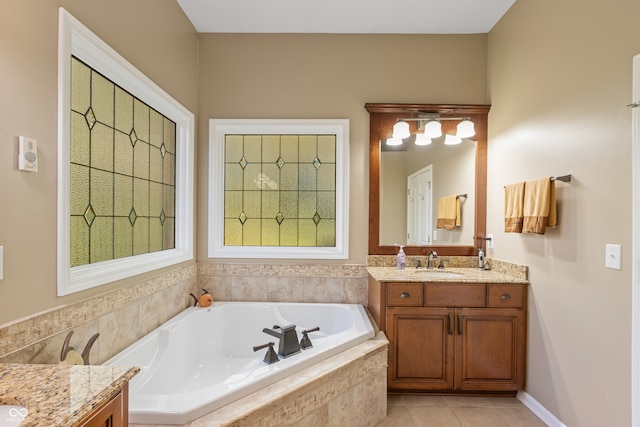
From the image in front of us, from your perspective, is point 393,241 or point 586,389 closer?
point 586,389

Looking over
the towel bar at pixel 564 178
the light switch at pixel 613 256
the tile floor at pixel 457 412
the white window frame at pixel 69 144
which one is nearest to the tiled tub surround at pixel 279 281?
the white window frame at pixel 69 144

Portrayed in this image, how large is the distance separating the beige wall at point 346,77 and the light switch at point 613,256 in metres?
1.63

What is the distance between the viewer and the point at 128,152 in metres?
2.04

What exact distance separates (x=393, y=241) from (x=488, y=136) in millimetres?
1223

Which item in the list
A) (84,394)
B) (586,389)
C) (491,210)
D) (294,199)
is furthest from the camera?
(294,199)

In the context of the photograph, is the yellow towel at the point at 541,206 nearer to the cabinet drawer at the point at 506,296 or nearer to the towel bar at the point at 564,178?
the towel bar at the point at 564,178

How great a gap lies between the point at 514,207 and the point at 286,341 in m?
1.73

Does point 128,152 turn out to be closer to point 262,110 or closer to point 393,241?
point 262,110

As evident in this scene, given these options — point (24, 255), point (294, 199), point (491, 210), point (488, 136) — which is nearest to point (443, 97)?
point (488, 136)

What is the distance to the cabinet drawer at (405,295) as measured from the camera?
7.68ft

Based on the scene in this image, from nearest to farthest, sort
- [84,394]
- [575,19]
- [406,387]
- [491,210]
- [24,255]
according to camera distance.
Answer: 1. [84,394]
2. [24,255]
3. [575,19]
4. [406,387]
5. [491,210]

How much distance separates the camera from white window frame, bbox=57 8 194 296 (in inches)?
56.2

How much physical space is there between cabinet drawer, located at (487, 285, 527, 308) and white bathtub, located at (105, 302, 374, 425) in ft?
2.94

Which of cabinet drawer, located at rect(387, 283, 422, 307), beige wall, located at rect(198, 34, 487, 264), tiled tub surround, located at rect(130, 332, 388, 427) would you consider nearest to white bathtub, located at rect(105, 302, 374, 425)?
tiled tub surround, located at rect(130, 332, 388, 427)
